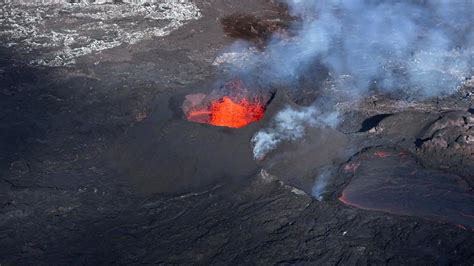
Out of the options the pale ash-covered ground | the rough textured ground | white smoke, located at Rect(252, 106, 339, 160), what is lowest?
the rough textured ground

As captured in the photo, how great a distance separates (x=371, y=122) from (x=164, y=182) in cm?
383

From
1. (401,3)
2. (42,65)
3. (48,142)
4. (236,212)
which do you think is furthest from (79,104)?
(401,3)

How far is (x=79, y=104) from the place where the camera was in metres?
8.68

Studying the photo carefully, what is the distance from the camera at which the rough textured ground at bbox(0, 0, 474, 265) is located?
5840 mm

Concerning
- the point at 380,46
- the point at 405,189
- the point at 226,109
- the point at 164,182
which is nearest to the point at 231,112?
the point at 226,109

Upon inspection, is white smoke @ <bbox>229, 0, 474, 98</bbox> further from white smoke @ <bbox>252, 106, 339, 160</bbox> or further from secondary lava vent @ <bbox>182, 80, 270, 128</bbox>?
white smoke @ <bbox>252, 106, 339, 160</bbox>

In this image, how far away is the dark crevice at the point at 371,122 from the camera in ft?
26.1

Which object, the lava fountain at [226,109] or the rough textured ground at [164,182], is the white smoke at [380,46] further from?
the lava fountain at [226,109]

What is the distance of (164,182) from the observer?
22.7 ft

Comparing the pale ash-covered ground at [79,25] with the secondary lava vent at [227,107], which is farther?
the pale ash-covered ground at [79,25]

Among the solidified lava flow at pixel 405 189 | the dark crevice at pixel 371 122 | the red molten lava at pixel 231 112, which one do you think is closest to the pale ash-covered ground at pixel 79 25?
the red molten lava at pixel 231 112

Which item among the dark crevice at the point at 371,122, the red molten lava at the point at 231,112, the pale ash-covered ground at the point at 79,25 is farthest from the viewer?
the pale ash-covered ground at the point at 79,25

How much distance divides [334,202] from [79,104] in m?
5.12

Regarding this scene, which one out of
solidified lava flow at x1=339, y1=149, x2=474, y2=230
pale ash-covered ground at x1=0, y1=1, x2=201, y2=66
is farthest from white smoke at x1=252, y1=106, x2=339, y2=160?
pale ash-covered ground at x1=0, y1=1, x2=201, y2=66
